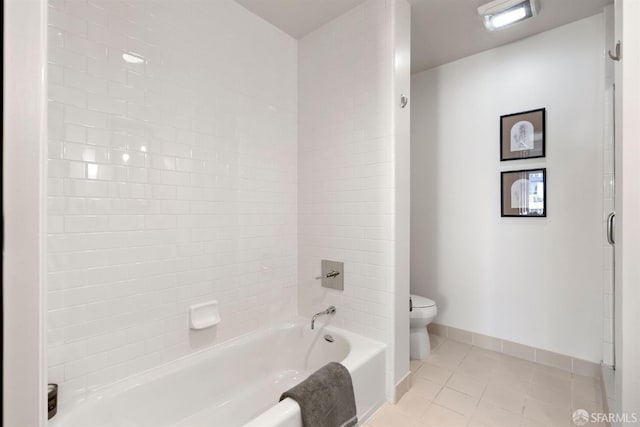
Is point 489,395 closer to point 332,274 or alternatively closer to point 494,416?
point 494,416

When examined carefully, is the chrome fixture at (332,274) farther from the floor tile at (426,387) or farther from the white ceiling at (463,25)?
the white ceiling at (463,25)

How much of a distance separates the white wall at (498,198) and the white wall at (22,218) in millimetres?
2792

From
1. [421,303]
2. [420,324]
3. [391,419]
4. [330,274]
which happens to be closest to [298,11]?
[330,274]

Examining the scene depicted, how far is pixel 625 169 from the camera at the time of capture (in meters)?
0.97

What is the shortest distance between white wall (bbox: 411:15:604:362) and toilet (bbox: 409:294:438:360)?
0.48 m

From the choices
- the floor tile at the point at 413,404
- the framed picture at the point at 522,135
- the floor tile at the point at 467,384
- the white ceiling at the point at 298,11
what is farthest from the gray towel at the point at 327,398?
the white ceiling at the point at 298,11

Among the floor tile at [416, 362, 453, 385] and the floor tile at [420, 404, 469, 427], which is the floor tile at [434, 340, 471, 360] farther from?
the floor tile at [420, 404, 469, 427]

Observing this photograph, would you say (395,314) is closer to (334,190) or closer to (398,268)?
(398,268)

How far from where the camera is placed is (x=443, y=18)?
7.01 feet

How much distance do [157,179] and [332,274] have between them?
1.26m

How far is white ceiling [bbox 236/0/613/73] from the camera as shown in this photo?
199 cm

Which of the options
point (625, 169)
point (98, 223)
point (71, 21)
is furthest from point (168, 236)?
point (625, 169)

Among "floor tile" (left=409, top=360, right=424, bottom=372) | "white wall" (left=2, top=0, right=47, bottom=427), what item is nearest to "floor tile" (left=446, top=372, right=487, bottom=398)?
"floor tile" (left=409, top=360, right=424, bottom=372)

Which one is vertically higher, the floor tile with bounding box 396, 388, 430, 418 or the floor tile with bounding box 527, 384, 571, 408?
the floor tile with bounding box 527, 384, 571, 408
